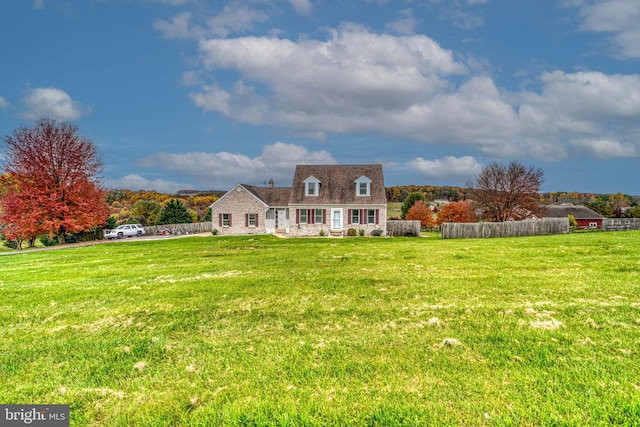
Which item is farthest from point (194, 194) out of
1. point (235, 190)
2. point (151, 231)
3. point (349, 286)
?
point (349, 286)

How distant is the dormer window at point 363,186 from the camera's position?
1180 inches

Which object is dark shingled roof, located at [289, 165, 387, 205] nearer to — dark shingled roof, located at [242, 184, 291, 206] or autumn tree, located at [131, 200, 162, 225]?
dark shingled roof, located at [242, 184, 291, 206]

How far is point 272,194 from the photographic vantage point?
35.8m

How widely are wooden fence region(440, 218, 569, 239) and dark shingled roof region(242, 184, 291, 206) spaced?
17021 millimetres

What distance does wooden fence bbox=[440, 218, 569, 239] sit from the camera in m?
24.3

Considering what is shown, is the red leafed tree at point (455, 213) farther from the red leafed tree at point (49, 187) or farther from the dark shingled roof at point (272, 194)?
the red leafed tree at point (49, 187)

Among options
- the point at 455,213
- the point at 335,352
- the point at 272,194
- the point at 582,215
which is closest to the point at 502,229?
the point at 272,194

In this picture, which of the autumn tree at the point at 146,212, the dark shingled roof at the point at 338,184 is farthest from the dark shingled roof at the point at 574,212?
the autumn tree at the point at 146,212

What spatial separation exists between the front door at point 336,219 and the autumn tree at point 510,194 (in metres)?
21.1

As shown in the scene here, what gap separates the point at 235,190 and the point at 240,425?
31819 millimetres

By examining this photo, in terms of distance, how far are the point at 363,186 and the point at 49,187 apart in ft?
87.7

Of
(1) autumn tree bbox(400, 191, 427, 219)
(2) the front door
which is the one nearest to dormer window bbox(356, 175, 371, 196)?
(2) the front door

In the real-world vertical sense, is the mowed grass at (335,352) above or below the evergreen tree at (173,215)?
below

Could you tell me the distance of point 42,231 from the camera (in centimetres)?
2653
